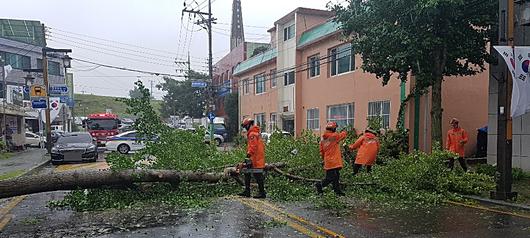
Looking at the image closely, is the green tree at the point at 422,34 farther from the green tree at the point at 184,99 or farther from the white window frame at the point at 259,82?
the green tree at the point at 184,99

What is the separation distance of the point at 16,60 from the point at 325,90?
39.5 m

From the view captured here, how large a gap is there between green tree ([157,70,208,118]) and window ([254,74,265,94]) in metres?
17.2

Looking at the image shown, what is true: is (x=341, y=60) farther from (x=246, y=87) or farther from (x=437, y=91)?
→ (x=246, y=87)

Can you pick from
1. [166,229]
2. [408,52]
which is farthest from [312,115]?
[166,229]

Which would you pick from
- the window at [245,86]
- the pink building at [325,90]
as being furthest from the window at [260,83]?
the window at [245,86]

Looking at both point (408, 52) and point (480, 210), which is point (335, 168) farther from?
point (408, 52)

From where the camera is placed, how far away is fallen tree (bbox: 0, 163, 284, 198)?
25.8 feet

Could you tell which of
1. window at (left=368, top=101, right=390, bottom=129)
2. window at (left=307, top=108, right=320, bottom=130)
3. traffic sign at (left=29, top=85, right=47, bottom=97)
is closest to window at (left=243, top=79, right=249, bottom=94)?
window at (left=307, top=108, right=320, bottom=130)

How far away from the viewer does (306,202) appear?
9.01 meters

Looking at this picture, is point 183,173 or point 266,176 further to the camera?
point 266,176

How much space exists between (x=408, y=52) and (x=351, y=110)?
10654 millimetres

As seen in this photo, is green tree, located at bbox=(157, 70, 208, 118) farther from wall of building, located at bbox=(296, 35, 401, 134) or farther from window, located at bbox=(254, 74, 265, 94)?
wall of building, located at bbox=(296, 35, 401, 134)

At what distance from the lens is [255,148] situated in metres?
9.44

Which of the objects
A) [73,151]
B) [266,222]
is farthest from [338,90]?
[266,222]
